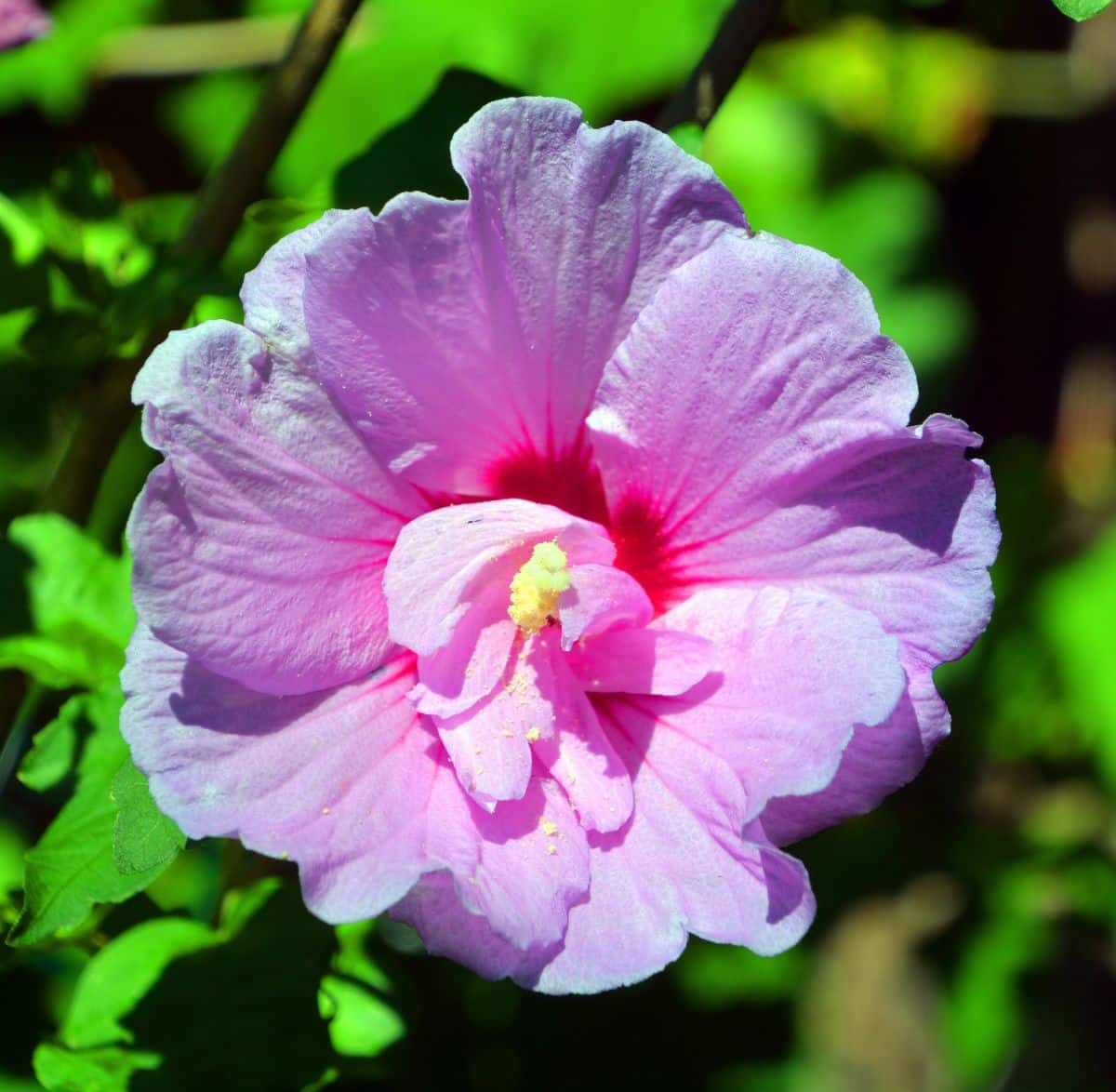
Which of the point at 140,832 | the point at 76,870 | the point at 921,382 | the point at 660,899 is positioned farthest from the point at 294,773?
the point at 921,382

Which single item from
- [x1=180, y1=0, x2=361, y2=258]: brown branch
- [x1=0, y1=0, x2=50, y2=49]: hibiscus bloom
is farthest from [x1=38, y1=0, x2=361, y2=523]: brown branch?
[x1=0, y1=0, x2=50, y2=49]: hibiscus bloom

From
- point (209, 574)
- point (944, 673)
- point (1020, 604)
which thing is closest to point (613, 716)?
point (209, 574)

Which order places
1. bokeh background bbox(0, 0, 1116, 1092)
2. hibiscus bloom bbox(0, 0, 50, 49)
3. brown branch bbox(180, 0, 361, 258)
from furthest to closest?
1. bokeh background bbox(0, 0, 1116, 1092)
2. hibiscus bloom bbox(0, 0, 50, 49)
3. brown branch bbox(180, 0, 361, 258)

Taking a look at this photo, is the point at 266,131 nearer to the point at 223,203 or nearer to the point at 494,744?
the point at 223,203

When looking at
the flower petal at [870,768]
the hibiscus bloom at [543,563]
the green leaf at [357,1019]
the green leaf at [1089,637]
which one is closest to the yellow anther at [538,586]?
the hibiscus bloom at [543,563]

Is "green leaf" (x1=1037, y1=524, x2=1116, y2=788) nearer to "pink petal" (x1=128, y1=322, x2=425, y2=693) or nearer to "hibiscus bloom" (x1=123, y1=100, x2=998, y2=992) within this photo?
"hibiscus bloom" (x1=123, y1=100, x2=998, y2=992)

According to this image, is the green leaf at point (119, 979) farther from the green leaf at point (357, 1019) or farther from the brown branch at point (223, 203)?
the brown branch at point (223, 203)
